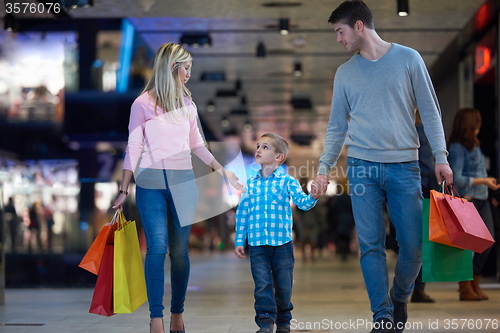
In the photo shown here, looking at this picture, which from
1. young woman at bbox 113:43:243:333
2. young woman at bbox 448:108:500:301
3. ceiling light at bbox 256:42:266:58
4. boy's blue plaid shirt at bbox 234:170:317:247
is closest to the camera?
young woman at bbox 113:43:243:333

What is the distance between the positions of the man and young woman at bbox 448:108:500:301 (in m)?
2.55

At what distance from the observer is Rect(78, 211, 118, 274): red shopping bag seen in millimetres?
3725

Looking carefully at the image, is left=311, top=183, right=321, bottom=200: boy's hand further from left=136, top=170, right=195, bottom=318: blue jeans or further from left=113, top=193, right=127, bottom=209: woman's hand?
left=113, top=193, right=127, bottom=209: woman's hand

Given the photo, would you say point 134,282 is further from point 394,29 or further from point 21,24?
point 394,29

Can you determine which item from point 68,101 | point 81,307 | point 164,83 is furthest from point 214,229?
point 164,83

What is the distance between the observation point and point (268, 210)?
12.9ft

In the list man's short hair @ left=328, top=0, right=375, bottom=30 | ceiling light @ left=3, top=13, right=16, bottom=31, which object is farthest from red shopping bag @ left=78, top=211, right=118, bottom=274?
ceiling light @ left=3, top=13, right=16, bottom=31

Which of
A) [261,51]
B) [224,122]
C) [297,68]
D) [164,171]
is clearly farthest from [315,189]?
[224,122]

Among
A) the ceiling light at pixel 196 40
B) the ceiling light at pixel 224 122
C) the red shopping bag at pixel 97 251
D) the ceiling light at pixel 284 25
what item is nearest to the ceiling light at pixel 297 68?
the ceiling light at pixel 196 40

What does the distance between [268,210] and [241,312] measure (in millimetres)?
1644

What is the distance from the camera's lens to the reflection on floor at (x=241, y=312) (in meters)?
4.38

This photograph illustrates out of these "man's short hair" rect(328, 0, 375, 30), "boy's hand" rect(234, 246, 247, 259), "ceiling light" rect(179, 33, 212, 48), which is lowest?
"boy's hand" rect(234, 246, 247, 259)

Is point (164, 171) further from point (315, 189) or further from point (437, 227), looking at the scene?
point (437, 227)

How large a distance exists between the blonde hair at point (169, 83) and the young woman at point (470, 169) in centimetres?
294
